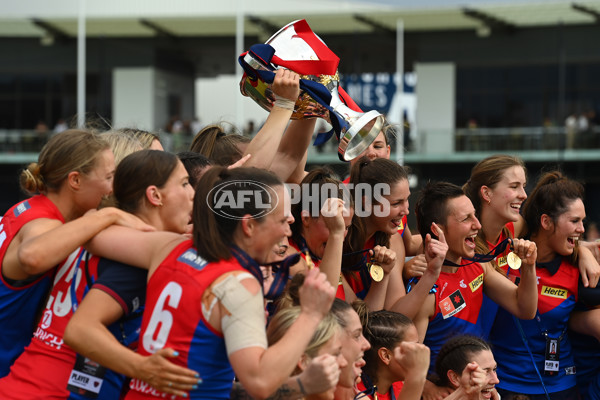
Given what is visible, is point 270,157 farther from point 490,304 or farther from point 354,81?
point 354,81

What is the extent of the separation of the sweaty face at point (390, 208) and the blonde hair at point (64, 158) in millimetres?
1639

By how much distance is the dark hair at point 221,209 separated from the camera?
9.01 ft

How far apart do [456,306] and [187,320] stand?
2303 millimetres

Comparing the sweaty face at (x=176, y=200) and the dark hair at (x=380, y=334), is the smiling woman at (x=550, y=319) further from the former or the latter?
the sweaty face at (x=176, y=200)

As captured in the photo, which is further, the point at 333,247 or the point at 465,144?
the point at 465,144

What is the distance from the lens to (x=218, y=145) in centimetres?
466

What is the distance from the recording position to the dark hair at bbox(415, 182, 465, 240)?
15.3 ft

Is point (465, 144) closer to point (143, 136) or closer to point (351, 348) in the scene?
point (143, 136)

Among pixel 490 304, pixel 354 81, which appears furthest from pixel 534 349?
pixel 354 81

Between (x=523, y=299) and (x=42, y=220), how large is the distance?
2.63m

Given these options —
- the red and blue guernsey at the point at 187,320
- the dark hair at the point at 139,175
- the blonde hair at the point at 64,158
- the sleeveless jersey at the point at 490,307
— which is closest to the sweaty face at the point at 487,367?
the sleeveless jersey at the point at 490,307

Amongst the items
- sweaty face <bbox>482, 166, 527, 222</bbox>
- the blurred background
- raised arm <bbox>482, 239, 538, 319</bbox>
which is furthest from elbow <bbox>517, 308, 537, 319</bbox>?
the blurred background

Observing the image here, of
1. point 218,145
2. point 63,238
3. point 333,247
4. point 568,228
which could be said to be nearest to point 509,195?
point 568,228

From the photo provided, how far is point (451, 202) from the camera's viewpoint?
15.2ft
